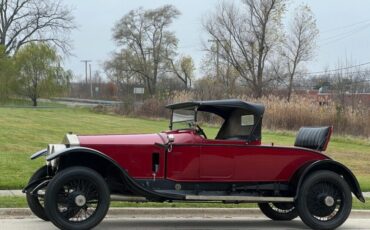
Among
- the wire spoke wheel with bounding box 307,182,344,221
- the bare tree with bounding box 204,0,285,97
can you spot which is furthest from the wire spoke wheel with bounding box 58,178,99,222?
the bare tree with bounding box 204,0,285,97

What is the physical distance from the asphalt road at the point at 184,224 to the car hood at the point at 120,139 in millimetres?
1202

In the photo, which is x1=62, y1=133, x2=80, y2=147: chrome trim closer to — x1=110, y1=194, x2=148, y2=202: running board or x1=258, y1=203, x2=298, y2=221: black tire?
x1=110, y1=194, x2=148, y2=202: running board

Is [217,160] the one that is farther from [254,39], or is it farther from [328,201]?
[254,39]

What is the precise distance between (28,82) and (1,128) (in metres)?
33.5

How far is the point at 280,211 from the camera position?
948cm

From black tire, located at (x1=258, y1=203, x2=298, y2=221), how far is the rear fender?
2094 mm

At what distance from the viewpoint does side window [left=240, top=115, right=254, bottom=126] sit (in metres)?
8.63

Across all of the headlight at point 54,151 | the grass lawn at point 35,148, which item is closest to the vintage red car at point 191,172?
the headlight at point 54,151

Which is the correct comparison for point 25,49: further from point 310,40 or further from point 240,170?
point 240,170

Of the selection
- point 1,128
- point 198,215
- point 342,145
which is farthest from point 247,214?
point 342,145

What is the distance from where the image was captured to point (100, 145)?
7.85m

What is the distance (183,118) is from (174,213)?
1.76 m

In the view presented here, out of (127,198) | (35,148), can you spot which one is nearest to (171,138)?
(127,198)

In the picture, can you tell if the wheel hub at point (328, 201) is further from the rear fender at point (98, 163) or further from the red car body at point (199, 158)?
the rear fender at point (98, 163)
